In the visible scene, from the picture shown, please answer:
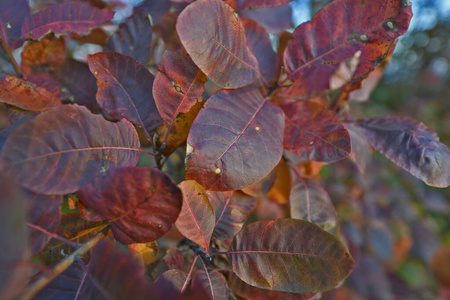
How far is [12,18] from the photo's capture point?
2.21ft

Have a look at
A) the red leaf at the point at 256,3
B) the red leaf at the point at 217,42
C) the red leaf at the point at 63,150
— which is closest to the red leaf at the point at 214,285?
the red leaf at the point at 63,150

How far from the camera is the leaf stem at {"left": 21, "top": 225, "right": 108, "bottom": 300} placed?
1.28 feet

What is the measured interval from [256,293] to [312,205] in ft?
0.94

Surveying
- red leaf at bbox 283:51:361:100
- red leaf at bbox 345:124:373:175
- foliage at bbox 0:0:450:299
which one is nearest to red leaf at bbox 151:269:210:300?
foliage at bbox 0:0:450:299

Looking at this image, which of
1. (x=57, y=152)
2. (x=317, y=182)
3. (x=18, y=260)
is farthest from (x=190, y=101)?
Answer: (x=317, y=182)

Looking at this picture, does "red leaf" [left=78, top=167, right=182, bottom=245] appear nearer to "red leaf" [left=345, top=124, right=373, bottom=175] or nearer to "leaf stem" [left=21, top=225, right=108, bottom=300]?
"leaf stem" [left=21, top=225, right=108, bottom=300]

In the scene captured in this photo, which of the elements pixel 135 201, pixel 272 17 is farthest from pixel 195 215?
pixel 272 17

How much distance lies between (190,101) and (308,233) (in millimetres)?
333

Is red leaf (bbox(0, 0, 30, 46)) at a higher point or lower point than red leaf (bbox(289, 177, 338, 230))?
higher

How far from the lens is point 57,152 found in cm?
47

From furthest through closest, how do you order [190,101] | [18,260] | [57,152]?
[190,101] < [57,152] < [18,260]

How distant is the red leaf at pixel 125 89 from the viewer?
60 centimetres

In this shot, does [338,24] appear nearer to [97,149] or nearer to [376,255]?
[97,149]

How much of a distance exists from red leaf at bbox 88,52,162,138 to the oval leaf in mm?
311
